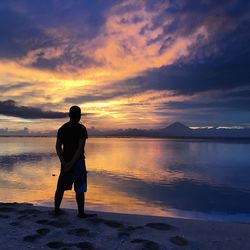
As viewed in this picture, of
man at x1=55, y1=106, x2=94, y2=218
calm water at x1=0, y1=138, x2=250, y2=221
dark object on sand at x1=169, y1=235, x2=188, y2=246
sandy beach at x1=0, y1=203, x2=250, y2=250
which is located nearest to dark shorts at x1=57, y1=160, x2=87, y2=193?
man at x1=55, y1=106, x2=94, y2=218

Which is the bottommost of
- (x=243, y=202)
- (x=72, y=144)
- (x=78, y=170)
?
(x=243, y=202)

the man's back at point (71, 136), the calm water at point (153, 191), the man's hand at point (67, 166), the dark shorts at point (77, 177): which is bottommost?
the calm water at point (153, 191)

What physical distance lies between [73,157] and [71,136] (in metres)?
0.48

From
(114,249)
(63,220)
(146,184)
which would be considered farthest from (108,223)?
(146,184)

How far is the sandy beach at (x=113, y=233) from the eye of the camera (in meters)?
5.78

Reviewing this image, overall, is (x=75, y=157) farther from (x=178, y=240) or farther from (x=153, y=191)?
(x=153, y=191)

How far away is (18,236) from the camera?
6.12 metres

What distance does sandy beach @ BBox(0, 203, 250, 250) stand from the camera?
5.78 meters

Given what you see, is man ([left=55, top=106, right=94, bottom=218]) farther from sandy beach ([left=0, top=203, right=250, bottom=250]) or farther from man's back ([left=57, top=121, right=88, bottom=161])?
sandy beach ([left=0, top=203, right=250, bottom=250])

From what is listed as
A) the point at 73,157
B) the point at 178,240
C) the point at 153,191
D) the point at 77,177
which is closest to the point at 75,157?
the point at 73,157

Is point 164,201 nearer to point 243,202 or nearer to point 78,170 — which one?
point 243,202

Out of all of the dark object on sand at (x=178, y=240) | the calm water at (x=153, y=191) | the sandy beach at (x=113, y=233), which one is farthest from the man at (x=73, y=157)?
the calm water at (x=153, y=191)

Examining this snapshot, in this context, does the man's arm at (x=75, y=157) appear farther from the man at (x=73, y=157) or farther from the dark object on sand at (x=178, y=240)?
the dark object on sand at (x=178, y=240)

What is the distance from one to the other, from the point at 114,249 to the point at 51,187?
913cm
